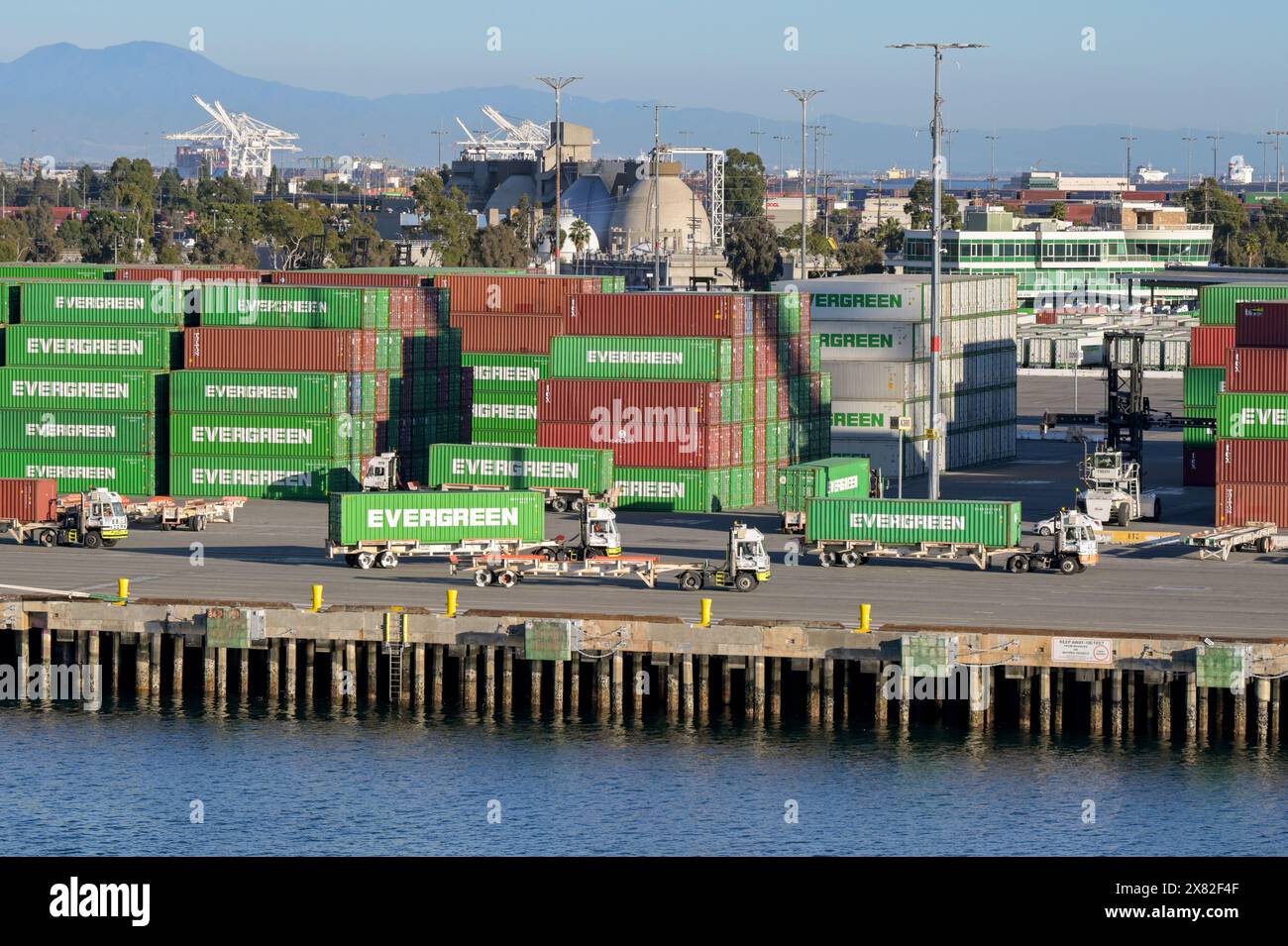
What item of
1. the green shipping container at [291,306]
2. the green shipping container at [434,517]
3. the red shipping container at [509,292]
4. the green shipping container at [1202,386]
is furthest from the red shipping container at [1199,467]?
the green shipping container at [434,517]

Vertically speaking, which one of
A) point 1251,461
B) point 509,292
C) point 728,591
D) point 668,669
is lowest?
point 668,669

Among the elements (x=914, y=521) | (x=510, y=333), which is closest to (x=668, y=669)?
(x=914, y=521)

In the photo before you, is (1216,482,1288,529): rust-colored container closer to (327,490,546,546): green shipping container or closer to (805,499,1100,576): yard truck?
(805,499,1100,576): yard truck

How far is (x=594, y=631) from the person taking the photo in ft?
229

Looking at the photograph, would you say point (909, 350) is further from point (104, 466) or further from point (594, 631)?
point (594, 631)

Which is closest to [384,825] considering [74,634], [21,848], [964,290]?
[21,848]

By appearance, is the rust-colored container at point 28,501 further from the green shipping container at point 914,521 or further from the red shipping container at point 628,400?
the green shipping container at point 914,521

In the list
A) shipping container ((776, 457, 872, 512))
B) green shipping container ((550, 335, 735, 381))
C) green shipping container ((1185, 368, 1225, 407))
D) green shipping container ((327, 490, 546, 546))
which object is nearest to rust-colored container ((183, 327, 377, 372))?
green shipping container ((550, 335, 735, 381))

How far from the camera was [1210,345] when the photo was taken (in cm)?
11588

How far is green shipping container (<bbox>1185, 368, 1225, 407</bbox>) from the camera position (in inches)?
4508

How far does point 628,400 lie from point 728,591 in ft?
78.2

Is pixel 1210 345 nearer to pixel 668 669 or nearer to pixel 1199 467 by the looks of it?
pixel 1199 467

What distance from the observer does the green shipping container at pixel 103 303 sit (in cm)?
10931
